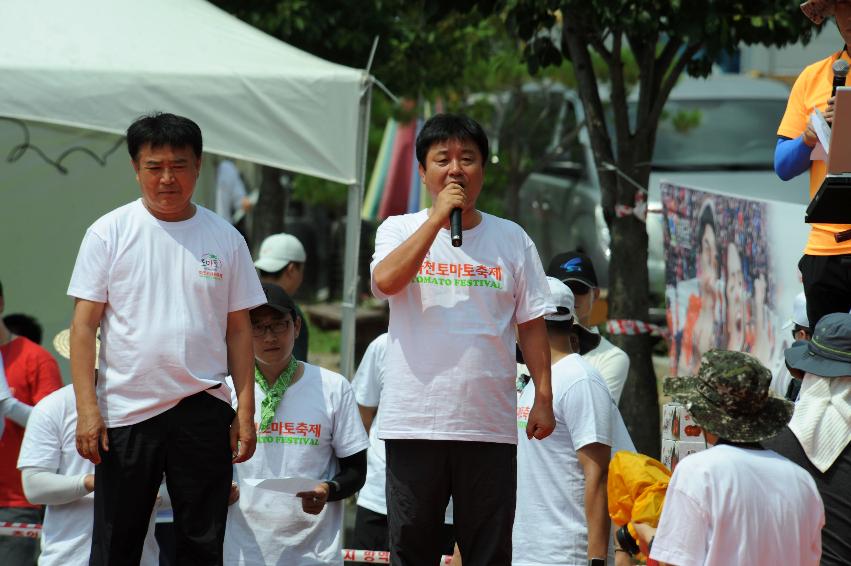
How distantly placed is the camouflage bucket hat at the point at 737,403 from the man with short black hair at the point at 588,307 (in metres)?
2.20

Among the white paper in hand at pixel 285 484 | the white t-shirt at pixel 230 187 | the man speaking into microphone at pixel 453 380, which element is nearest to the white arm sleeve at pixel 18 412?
the white paper in hand at pixel 285 484

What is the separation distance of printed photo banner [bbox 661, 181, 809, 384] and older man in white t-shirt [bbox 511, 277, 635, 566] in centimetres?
168

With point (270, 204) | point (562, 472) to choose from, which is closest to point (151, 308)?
point (562, 472)

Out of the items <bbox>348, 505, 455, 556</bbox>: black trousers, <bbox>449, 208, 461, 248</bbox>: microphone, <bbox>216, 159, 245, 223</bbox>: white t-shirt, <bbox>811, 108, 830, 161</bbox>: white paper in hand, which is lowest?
<bbox>348, 505, 455, 556</bbox>: black trousers

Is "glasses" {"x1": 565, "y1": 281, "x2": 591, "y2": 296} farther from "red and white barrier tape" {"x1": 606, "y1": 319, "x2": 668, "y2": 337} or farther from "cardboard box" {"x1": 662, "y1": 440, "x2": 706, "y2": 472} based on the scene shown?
"red and white barrier tape" {"x1": 606, "y1": 319, "x2": 668, "y2": 337}

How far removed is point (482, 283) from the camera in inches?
159

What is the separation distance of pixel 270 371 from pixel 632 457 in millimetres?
1694

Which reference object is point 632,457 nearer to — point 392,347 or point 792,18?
point 392,347

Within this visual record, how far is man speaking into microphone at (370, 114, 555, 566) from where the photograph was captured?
399 cm

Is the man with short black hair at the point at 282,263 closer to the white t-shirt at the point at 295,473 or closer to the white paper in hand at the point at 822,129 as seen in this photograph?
the white t-shirt at the point at 295,473

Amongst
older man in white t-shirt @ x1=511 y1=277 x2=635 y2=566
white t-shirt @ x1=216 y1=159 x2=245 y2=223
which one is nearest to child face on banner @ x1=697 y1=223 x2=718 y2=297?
older man in white t-shirt @ x1=511 y1=277 x2=635 y2=566

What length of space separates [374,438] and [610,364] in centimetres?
114

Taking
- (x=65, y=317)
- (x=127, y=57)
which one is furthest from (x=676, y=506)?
(x=65, y=317)

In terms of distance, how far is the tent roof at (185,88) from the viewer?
6777mm
